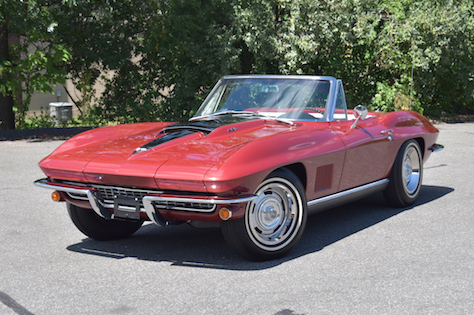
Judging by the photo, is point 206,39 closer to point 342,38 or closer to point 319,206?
point 342,38

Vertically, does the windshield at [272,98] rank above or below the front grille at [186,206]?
above

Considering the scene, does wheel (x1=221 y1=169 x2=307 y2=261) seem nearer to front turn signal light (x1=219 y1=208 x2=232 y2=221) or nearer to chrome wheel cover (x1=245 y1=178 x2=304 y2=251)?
chrome wheel cover (x1=245 y1=178 x2=304 y2=251)

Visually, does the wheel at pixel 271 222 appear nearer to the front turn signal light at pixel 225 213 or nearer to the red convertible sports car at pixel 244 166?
the red convertible sports car at pixel 244 166

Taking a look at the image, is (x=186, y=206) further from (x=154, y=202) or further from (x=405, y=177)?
(x=405, y=177)

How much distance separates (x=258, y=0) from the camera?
57.1 feet

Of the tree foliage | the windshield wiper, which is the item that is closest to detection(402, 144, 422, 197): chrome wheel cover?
the windshield wiper

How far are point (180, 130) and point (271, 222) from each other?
126 cm

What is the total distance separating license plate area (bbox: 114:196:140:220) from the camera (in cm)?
480

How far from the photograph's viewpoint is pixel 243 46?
61.5 ft

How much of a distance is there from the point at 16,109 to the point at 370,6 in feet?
31.8

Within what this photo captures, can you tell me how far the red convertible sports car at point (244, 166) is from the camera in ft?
15.3

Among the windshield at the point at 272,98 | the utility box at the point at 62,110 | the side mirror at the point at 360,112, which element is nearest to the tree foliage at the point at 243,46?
the utility box at the point at 62,110

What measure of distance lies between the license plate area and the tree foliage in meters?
11.9

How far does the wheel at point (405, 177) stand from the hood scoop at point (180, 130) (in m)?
1.93
